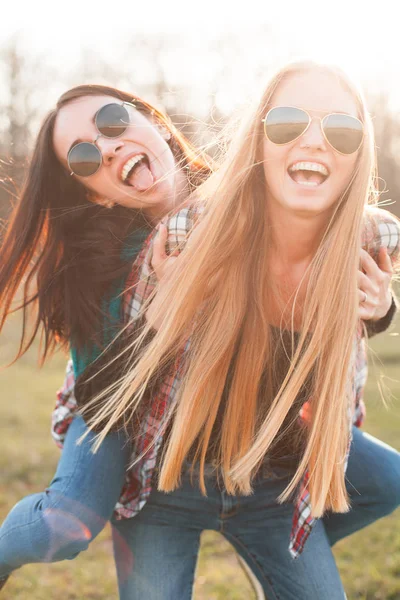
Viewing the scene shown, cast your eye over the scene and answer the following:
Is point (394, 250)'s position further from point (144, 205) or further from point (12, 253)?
point (12, 253)

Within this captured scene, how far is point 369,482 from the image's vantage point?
9.31ft

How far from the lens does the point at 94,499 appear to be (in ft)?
8.25

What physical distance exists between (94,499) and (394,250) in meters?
1.51

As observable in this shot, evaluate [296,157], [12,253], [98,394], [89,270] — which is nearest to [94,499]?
[98,394]

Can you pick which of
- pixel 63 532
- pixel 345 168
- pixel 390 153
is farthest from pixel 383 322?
pixel 390 153

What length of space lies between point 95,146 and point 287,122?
36.5 inches

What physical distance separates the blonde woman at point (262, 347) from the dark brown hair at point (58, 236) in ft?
1.04

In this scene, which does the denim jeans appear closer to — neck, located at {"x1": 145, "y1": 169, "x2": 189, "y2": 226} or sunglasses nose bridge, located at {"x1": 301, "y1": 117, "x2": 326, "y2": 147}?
neck, located at {"x1": 145, "y1": 169, "x2": 189, "y2": 226}

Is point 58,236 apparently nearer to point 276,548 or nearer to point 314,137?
point 314,137

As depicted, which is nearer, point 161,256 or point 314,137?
point 314,137

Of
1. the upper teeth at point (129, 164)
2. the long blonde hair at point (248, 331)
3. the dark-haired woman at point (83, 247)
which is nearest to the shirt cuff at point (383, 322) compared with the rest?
the dark-haired woman at point (83, 247)

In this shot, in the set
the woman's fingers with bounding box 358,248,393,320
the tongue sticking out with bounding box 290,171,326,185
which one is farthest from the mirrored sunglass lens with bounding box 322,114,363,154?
the woman's fingers with bounding box 358,248,393,320

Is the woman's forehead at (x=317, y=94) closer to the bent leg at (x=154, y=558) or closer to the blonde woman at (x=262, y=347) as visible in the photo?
the blonde woman at (x=262, y=347)

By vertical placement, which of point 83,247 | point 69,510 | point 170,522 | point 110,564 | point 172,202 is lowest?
point 110,564
